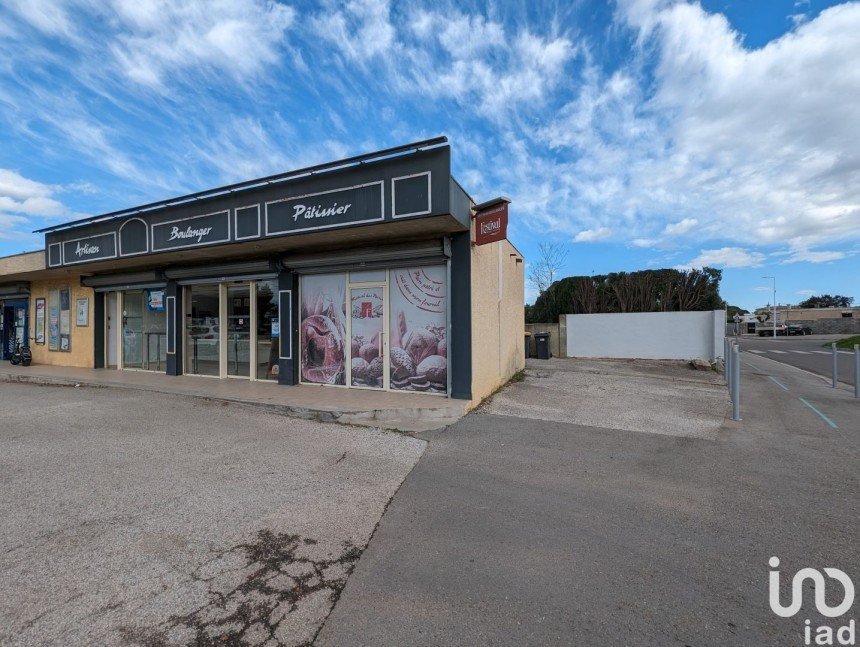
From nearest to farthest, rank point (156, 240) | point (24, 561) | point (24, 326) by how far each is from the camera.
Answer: point (24, 561), point (156, 240), point (24, 326)

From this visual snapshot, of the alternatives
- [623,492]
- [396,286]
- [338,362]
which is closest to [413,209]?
[396,286]

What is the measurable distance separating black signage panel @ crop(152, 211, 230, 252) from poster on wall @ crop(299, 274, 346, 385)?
2001 millimetres

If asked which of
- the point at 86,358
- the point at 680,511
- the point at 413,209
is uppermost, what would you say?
the point at 413,209

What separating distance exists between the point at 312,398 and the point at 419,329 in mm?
2445

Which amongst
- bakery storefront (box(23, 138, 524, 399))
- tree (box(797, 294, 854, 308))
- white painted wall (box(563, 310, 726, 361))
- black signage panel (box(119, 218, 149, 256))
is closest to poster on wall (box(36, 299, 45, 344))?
bakery storefront (box(23, 138, 524, 399))

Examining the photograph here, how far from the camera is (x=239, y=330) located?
34.0 feet

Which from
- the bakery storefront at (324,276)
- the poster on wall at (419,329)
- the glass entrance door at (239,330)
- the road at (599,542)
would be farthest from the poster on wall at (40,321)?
the road at (599,542)

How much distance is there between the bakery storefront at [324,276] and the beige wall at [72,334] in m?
1.46

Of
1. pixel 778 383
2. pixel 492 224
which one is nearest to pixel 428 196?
pixel 492 224

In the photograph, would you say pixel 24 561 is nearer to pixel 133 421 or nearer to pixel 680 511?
pixel 133 421

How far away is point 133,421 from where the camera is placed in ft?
21.1

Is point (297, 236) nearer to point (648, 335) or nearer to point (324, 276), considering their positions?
point (324, 276)

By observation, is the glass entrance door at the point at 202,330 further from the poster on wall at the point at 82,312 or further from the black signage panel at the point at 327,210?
the poster on wall at the point at 82,312

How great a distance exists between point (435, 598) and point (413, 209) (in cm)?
557
